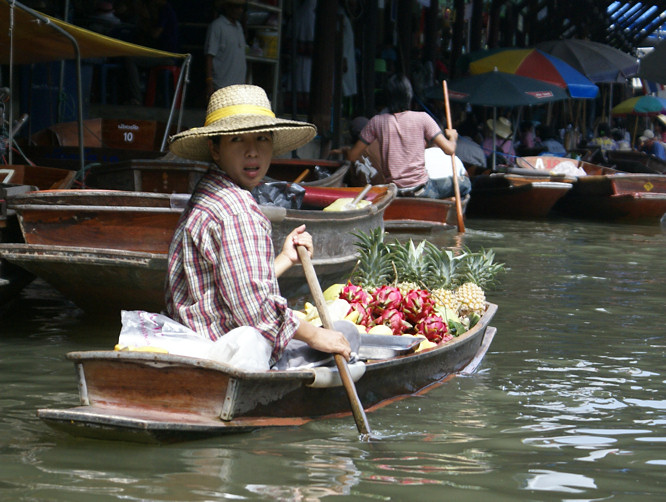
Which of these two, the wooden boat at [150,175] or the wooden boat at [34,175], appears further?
the wooden boat at [150,175]

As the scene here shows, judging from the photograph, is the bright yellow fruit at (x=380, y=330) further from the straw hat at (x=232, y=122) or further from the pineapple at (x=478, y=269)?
the straw hat at (x=232, y=122)

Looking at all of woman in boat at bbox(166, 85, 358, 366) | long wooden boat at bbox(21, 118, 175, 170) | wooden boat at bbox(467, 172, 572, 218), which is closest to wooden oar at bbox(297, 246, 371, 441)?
woman in boat at bbox(166, 85, 358, 366)

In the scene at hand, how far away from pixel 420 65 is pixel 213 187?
14.7 metres

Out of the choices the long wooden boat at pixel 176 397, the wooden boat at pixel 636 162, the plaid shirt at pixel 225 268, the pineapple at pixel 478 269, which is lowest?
the long wooden boat at pixel 176 397

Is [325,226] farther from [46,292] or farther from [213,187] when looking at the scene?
[213,187]

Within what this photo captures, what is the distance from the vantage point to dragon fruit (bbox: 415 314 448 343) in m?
4.94

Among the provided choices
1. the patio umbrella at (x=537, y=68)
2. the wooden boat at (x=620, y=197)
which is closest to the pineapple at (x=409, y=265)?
the wooden boat at (x=620, y=197)

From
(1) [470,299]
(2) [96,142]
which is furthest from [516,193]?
(1) [470,299]

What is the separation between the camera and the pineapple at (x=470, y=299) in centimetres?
555

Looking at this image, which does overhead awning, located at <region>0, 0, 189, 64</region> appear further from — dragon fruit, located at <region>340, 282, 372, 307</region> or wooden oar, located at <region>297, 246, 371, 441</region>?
wooden oar, located at <region>297, 246, 371, 441</region>

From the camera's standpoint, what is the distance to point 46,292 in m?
7.41

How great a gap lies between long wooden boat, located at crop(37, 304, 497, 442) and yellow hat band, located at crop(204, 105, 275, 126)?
37.5 inches

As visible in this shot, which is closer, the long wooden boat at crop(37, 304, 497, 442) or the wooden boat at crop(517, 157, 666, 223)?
the long wooden boat at crop(37, 304, 497, 442)

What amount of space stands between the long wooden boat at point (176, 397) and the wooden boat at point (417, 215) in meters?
7.17
